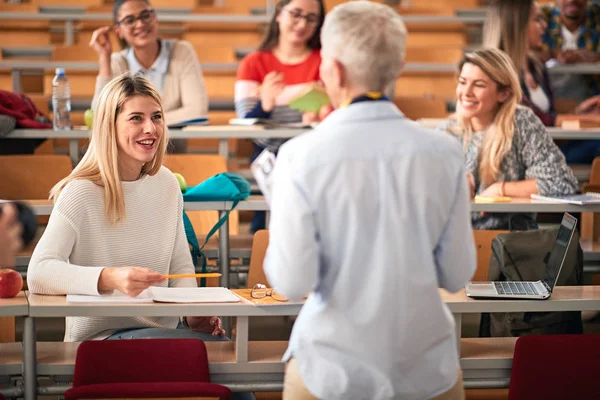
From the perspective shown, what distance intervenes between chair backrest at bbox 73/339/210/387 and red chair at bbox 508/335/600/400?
0.74 m

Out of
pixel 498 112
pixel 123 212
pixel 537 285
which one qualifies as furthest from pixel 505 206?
pixel 123 212

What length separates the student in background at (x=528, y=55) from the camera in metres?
4.31

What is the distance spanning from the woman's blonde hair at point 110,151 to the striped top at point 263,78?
72.3 inches

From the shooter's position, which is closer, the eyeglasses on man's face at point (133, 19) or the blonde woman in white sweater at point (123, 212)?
the blonde woman in white sweater at point (123, 212)

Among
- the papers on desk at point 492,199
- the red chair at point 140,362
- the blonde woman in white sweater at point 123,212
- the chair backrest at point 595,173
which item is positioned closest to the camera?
the red chair at point 140,362

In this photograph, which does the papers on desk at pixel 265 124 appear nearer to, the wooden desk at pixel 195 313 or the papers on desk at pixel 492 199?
the papers on desk at pixel 492 199

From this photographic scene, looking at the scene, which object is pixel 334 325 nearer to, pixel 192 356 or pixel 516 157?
pixel 192 356

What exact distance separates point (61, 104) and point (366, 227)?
304 centimetres

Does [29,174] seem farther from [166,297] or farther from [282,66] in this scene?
[166,297]

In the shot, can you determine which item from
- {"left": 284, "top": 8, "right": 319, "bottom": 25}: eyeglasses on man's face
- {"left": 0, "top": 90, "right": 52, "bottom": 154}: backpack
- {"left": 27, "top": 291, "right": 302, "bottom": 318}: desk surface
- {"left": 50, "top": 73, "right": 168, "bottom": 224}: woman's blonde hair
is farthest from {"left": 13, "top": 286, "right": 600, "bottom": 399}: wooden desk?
{"left": 284, "top": 8, "right": 319, "bottom": 25}: eyeglasses on man's face

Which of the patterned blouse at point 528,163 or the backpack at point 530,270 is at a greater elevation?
the patterned blouse at point 528,163

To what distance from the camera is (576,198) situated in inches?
130

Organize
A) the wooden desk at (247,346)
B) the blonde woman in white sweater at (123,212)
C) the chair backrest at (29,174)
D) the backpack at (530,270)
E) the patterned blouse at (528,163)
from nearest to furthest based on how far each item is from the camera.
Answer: the wooden desk at (247,346) → the blonde woman in white sweater at (123,212) → the backpack at (530,270) → the patterned blouse at (528,163) → the chair backrest at (29,174)

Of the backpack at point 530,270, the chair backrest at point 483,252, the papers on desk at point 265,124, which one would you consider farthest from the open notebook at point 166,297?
the papers on desk at point 265,124
